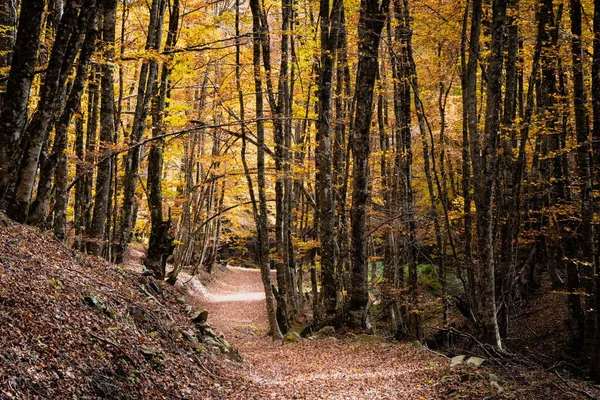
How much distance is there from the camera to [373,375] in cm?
829

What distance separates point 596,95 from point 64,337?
931cm

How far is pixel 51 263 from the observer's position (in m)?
6.66

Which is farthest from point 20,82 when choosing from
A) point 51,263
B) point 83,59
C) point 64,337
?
point 64,337

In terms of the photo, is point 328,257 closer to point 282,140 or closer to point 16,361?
point 282,140

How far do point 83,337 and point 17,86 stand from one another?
3916 millimetres

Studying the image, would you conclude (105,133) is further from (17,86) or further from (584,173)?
(584,173)

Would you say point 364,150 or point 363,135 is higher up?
point 363,135

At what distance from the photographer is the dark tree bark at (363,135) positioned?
11602 mm

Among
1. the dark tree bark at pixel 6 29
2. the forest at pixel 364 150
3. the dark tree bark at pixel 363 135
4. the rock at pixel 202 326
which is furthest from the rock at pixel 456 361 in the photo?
the dark tree bark at pixel 6 29

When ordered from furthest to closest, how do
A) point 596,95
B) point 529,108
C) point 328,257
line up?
point 328,257, point 529,108, point 596,95

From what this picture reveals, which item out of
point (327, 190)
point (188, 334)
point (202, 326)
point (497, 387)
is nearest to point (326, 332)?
point (202, 326)

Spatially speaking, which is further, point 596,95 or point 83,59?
point 596,95

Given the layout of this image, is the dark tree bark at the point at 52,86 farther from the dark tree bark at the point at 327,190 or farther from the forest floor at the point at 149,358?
the dark tree bark at the point at 327,190

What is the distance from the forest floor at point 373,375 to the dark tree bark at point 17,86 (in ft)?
15.7
